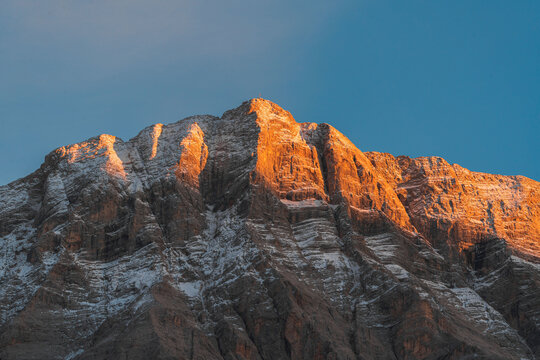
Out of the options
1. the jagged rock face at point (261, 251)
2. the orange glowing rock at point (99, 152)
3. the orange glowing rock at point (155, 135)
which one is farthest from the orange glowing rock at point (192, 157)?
the orange glowing rock at point (99, 152)

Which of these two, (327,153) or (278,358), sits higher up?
(327,153)

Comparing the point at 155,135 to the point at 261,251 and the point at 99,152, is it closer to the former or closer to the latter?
the point at 99,152

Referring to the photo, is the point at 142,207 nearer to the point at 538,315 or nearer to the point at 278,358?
the point at 278,358

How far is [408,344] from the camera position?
425ft

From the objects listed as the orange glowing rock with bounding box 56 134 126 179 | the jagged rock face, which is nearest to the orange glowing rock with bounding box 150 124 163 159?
the jagged rock face

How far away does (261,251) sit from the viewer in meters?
141

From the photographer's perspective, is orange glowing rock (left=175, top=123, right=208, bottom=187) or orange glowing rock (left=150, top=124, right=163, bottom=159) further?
orange glowing rock (left=150, top=124, right=163, bottom=159)

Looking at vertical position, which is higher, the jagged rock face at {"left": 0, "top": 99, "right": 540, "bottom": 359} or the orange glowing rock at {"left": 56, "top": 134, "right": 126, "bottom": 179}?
the orange glowing rock at {"left": 56, "top": 134, "right": 126, "bottom": 179}

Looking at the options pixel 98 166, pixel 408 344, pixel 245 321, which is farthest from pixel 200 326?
pixel 98 166

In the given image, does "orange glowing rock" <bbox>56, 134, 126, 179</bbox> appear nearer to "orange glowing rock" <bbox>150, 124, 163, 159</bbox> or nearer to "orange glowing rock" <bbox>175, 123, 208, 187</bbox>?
"orange glowing rock" <bbox>150, 124, 163, 159</bbox>

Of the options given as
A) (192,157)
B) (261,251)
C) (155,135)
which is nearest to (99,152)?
(155,135)

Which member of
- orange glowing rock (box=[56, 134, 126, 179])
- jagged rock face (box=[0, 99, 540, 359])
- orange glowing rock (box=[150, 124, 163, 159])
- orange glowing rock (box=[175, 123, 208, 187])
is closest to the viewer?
jagged rock face (box=[0, 99, 540, 359])

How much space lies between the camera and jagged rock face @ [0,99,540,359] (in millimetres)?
129625

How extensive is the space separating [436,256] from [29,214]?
7015 cm
